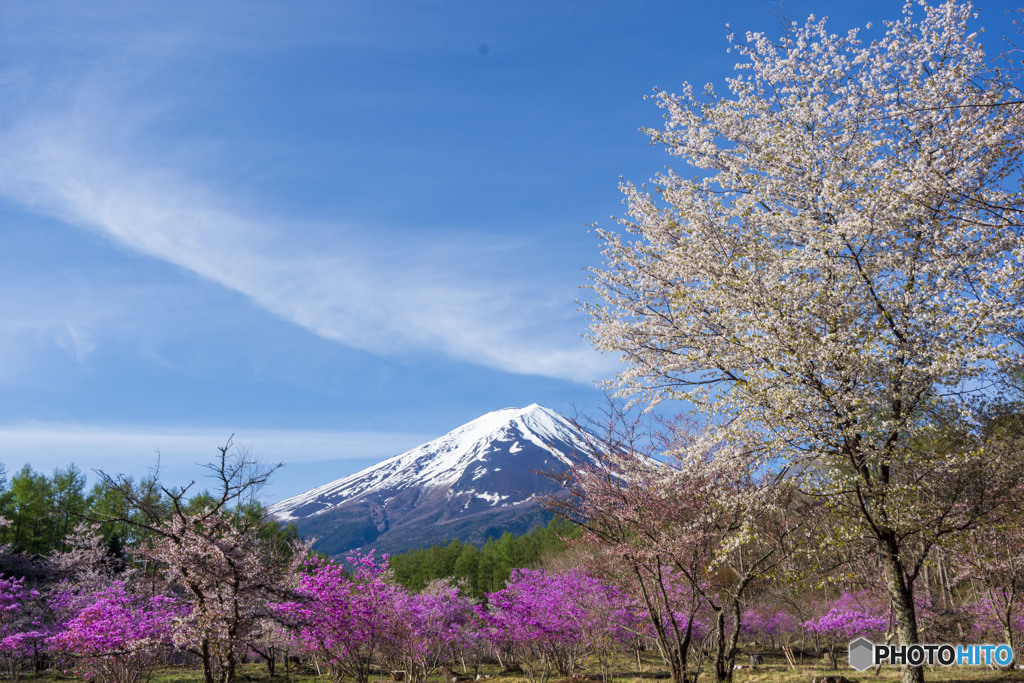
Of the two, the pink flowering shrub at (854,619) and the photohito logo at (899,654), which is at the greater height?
the photohito logo at (899,654)

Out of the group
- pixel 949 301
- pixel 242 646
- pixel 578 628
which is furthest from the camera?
pixel 578 628

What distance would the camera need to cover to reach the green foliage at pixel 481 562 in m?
52.4

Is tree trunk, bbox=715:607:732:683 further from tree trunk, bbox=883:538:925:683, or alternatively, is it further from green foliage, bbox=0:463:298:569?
green foliage, bbox=0:463:298:569

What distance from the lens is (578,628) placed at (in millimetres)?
19438

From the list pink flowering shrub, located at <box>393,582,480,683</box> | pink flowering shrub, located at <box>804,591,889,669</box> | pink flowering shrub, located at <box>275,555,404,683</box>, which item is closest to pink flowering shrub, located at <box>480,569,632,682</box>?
pink flowering shrub, located at <box>393,582,480,683</box>

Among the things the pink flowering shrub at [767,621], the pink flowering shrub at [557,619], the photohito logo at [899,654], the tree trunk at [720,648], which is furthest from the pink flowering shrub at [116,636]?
the pink flowering shrub at [767,621]

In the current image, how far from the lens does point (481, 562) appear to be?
57.0 meters

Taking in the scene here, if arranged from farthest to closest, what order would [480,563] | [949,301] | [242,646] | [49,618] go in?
[480,563] → [49,618] → [242,646] → [949,301]

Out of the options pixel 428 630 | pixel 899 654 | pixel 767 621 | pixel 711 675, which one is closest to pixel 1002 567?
pixel 711 675

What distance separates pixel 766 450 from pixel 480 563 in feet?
172

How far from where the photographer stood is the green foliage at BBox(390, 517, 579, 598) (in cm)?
5238

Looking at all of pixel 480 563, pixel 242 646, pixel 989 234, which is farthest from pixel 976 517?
pixel 480 563

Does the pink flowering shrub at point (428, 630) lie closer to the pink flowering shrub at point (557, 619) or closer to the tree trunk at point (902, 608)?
the pink flowering shrub at point (557, 619)

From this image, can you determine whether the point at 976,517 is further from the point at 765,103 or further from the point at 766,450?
the point at 765,103
